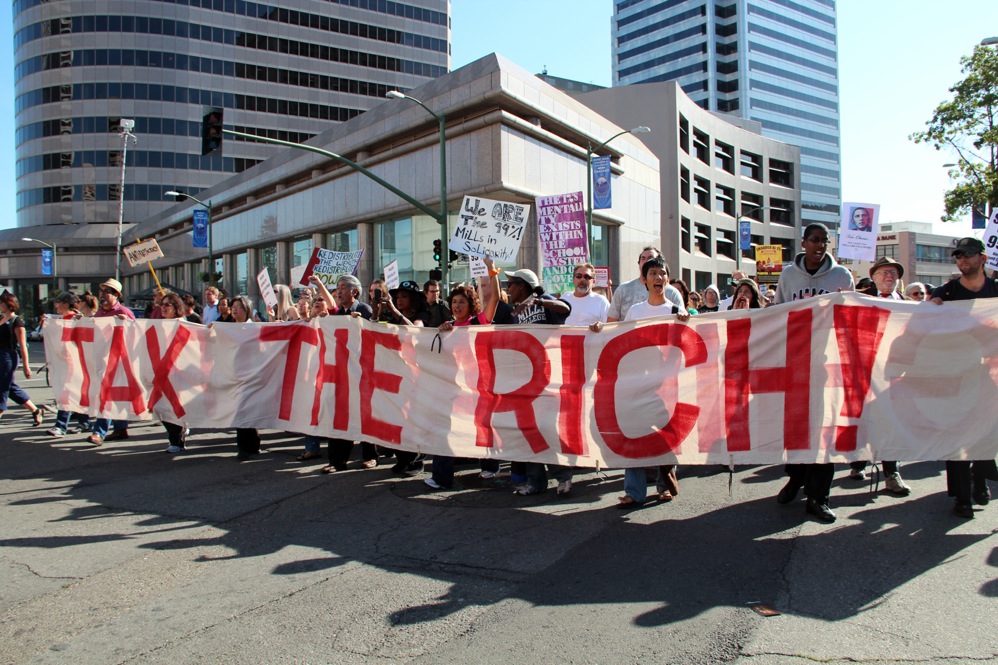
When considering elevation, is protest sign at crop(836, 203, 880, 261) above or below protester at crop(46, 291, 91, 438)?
above

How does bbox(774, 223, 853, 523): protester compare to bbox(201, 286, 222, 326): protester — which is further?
bbox(201, 286, 222, 326): protester

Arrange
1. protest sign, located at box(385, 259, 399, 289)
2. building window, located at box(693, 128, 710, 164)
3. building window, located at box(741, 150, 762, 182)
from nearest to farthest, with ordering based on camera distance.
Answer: protest sign, located at box(385, 259, 399, 289) < building window, located at box(693, 128, 710, 164) < building window, located at box(741, 150, 762, 182)

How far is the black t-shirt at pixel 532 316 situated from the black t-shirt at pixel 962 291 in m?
2.89

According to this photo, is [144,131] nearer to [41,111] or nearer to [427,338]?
[41,111]

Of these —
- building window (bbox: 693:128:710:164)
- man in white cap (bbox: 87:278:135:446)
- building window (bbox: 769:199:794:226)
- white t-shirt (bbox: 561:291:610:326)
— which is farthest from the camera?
building window (bbox: 769:199:794:226)

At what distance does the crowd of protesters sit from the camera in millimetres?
5055

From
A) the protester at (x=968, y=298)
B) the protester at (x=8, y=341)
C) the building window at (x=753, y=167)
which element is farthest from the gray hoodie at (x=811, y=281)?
the building window at (x=753, y=167)

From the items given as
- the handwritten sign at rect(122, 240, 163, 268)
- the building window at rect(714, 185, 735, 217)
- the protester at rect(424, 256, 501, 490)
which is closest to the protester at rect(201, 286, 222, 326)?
the protester at rect(424, 256, 501, 490)

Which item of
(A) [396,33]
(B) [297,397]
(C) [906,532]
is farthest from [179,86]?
(C) [906,532]

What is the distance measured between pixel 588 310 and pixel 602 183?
17710 mm

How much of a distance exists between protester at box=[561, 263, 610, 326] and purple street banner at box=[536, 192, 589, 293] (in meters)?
7.00

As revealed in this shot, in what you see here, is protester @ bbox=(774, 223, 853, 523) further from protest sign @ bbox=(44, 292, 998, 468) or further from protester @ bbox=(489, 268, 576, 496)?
protester @ bbox=(489, 268, 576, 496)

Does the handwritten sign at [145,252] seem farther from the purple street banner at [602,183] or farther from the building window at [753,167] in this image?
the building window at [753,167]

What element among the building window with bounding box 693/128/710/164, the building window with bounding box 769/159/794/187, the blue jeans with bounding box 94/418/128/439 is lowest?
the blue jeans with bounding box 94/418/128/439
